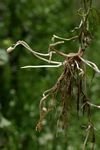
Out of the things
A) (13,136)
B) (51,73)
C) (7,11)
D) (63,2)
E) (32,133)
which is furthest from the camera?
(63,2)

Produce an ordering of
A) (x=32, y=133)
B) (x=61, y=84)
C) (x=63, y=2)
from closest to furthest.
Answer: (x=61, y=84)
(x=32, y=133)
(x=63, y=2)

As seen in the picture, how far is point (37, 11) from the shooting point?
2.62 meters

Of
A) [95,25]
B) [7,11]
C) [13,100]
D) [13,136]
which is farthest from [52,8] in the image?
[95,25]

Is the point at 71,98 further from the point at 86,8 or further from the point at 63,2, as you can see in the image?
the point at 63,2

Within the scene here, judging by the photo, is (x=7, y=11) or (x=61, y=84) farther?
(x=7, y=11)

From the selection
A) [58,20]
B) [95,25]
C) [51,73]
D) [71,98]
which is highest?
[58,20]

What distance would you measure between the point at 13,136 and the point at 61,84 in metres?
1.01

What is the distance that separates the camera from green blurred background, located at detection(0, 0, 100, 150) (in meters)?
2.14

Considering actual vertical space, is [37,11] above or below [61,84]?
above

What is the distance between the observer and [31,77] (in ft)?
7.91

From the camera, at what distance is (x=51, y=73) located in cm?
233

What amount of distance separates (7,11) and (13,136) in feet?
2.81

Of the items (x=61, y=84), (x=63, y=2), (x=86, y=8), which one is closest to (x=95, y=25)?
(x=86, y=8)

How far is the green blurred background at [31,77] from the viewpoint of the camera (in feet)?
7.03
